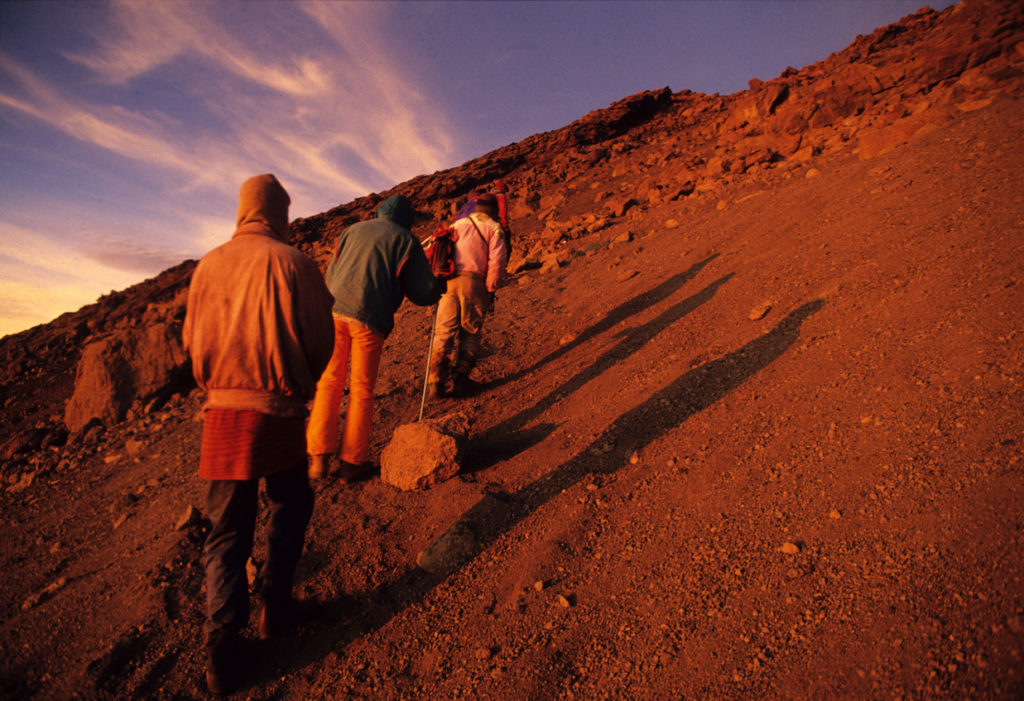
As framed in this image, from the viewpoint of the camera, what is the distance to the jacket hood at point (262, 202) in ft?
7.18

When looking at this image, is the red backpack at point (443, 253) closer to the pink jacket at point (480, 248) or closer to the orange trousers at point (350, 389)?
the pink jacket at point (480, 248)

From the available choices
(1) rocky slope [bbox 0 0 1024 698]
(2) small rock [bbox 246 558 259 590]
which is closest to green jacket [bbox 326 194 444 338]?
(1) rocky slope [bbox 0 0 1024 698]

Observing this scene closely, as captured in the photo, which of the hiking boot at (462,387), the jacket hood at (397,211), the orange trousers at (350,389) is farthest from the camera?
the hiking boot at (462,387)

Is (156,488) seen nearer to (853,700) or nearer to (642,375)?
(642,375)

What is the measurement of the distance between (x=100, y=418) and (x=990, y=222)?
31.7 feet

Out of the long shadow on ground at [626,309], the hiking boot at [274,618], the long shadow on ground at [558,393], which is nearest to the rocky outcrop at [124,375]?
the long shadow on ground at [626,309]

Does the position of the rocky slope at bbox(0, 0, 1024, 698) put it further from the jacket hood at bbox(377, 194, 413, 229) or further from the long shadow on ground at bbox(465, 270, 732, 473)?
the jacket hood at bbox(377, 194, 413, 229)

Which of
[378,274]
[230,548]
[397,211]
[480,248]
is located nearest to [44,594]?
[230,548]

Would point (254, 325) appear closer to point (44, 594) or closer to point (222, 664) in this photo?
point (222, 664)

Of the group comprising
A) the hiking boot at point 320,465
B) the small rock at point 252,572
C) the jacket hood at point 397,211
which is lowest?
the small rock at point 252,572

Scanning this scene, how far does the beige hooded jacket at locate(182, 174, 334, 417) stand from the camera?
78.4 inches

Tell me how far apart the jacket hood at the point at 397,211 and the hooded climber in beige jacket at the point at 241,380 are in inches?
61.2

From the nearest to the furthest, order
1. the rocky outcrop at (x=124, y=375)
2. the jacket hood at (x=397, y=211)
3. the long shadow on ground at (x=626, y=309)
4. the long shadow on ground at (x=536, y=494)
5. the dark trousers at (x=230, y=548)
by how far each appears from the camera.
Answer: the dark trousers at (x=230, y=548) < the long shadow on ground at (x=536, y=494) < the jacket hood at (x=397, y=211) < the long shadow on ground at (x=626, y=309) < the rocky outcrop at (x=124, y=375)

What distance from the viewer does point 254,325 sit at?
6.52 ft
